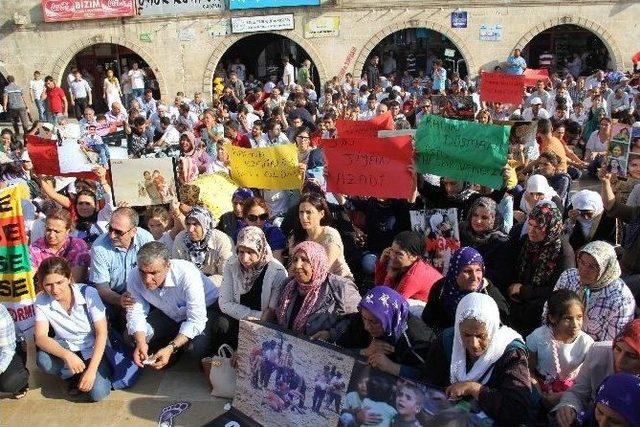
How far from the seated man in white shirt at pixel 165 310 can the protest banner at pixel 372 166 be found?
1834 millimetres

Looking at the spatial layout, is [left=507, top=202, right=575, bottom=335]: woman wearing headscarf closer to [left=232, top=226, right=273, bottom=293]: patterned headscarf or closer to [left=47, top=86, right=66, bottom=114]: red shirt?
[left=232, top=226, right=273, bottom=293]: patterned headscarf

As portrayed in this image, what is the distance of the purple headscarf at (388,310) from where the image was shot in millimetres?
3566

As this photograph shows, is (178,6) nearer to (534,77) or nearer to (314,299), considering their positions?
(534,77)

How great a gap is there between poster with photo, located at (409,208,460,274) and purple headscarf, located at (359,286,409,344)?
1.54 metres

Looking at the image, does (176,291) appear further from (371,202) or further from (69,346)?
(371,202)

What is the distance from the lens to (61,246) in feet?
17.0

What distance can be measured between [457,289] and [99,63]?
2128 cm

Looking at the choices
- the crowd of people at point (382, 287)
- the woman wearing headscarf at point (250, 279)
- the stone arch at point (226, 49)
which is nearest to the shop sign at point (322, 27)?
the stone arch at point (226, 49)

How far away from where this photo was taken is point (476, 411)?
3.09 meters

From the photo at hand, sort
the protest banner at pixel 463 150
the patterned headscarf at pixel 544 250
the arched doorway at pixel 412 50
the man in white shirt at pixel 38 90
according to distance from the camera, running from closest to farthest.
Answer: the patterned headscarf at pixel 544 250 < the protest banner at pixel 463 150 < the man in white shirt at pixel 38 90 < the arched doorway at pixel 412 50

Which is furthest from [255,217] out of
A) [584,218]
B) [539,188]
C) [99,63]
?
[99,63]

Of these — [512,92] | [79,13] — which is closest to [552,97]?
[512,92]

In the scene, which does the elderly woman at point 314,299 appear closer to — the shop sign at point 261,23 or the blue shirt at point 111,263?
the blue shirt at point 111,263

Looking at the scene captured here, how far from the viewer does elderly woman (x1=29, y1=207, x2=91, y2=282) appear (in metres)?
5.04
